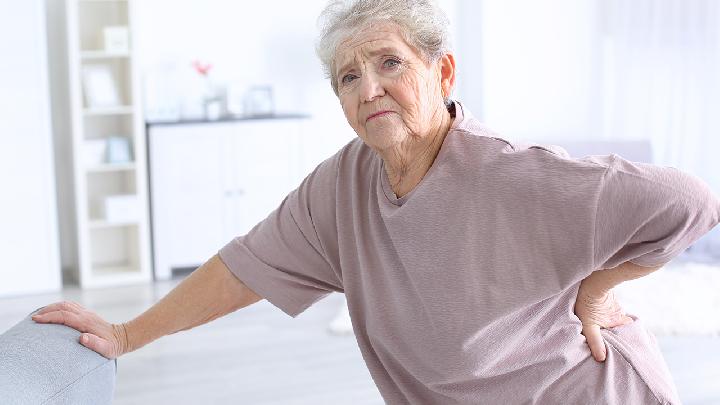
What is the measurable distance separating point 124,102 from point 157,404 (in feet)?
7.72

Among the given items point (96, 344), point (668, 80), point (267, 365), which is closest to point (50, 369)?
point (96, 344)

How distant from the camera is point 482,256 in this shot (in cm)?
158

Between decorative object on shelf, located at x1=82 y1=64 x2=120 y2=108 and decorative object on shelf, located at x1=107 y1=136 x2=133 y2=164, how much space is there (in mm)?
179

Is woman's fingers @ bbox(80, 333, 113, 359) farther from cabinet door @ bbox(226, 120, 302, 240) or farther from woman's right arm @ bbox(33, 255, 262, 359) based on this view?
cabinet door @ bbox(226, 120, 302, 240)

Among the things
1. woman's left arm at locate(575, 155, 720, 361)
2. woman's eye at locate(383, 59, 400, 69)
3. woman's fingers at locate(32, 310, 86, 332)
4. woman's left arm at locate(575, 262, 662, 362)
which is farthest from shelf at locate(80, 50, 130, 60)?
woman's left arm at locate(575, 155, 720, 361)

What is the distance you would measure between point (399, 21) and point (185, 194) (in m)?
3.87

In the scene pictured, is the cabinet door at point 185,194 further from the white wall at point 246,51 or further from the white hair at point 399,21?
the white hair at point 399,21

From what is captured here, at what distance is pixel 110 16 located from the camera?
5.40m

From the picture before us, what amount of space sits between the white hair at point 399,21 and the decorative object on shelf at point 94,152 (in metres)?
3.72

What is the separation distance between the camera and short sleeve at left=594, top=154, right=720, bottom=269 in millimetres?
1447

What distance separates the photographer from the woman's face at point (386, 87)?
163 cm

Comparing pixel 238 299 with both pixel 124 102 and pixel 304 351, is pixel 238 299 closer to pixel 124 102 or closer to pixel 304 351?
pixel 304 351

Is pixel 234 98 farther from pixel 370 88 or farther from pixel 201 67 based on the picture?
pixel 370 88

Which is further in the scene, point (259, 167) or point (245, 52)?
point (245, 52)
